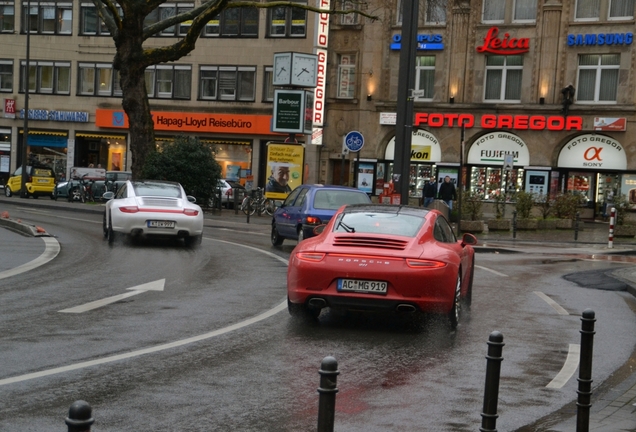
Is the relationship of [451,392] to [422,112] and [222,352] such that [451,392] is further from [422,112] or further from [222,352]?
[422,112]

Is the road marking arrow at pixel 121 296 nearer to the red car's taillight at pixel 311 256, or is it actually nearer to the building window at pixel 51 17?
the red car's taillight at pixel 311 256

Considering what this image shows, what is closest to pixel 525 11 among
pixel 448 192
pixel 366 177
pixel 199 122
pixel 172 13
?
pixel 366 177

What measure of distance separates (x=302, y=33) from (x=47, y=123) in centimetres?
1649

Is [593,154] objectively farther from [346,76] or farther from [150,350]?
[150,350]

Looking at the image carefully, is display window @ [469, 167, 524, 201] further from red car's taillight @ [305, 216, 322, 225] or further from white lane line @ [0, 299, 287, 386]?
white lane line @ [0, 299, 287, 386]

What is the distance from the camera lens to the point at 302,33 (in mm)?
56750

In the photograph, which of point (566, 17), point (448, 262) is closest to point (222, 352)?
point (448, 262)

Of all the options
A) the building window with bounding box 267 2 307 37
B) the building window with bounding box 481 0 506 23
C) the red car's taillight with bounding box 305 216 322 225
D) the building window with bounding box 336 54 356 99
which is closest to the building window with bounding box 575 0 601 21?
the building window with bounding box 481 0 506 23

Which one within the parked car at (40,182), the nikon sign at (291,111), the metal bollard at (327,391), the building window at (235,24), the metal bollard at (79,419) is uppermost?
the building window at (235,24)

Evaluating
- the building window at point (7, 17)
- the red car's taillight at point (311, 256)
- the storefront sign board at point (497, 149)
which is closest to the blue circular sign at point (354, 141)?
the storefront sign board at point (497, 149)

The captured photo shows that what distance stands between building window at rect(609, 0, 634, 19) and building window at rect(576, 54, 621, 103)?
1.73 m

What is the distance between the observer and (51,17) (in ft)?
206

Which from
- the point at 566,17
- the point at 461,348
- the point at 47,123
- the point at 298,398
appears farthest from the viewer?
the point at 47,123

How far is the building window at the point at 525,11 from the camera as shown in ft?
164
